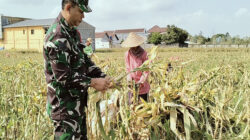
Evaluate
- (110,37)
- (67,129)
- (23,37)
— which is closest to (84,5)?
(67,129)

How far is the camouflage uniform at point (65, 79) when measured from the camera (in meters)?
1.73

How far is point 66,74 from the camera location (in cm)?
173

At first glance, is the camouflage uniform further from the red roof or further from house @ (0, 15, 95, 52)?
the red roof

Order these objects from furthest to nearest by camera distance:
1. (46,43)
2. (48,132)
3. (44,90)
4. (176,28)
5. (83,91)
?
(176,28) → (44,90) → (48,132) → (83,91) → (46,43)

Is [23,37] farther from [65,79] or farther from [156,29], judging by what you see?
[156,29]

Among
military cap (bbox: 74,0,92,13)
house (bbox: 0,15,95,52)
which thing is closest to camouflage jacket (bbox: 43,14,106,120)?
military cap (bbox: 74,0,92,13)

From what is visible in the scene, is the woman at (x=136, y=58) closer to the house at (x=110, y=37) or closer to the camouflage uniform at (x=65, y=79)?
the camouflage uniform at (x=65, y=79)

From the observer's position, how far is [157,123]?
2439 millimetres

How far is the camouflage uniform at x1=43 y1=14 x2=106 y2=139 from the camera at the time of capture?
1733mm

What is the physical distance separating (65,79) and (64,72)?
0.16 feet

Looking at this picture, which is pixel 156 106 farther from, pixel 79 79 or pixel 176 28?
pixel 176 28

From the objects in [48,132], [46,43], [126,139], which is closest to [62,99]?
[46,43]

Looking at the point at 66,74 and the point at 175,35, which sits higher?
the point at 175,35

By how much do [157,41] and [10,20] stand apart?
28054mm
